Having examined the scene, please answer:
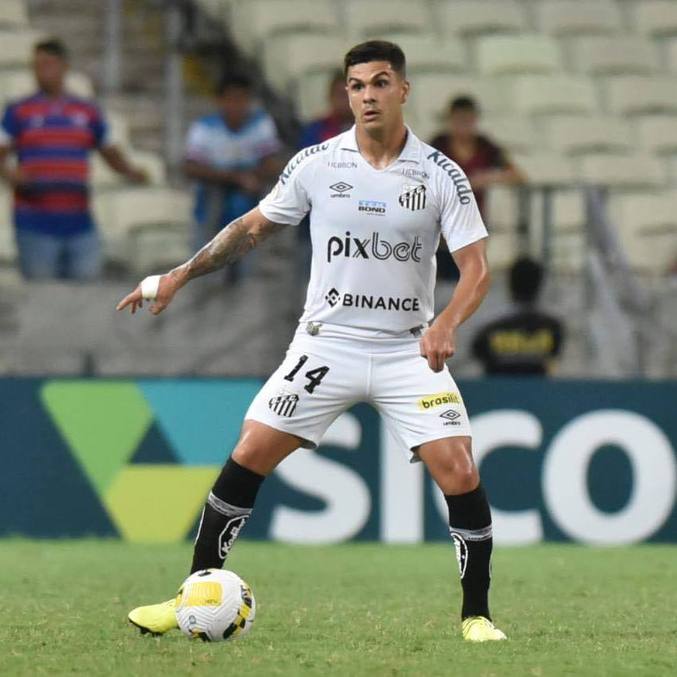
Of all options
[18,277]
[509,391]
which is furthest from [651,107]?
[18,277]

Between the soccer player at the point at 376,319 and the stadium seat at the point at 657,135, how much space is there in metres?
9.47

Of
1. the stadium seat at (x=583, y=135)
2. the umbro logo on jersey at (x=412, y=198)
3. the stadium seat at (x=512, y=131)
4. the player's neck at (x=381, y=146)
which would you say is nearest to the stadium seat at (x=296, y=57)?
the stadium seat at (x=512, y=131)

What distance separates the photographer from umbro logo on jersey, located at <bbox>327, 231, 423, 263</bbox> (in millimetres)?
6527

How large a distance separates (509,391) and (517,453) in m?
0.39

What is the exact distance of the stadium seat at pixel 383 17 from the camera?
15.7m

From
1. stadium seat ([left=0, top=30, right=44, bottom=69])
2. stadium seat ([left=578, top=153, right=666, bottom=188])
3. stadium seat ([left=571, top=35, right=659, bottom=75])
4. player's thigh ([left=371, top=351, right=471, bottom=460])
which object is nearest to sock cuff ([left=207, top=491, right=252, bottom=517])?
player's thigh ([left=371, top=351, right=471, bottom=460])

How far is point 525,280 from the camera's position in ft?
39.3

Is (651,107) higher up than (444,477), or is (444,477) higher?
(651,107)

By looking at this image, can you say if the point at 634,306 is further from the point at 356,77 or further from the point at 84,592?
the point at 356,77

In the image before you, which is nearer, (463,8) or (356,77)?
(356,77)

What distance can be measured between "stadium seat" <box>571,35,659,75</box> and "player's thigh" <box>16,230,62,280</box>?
6168 millimetres

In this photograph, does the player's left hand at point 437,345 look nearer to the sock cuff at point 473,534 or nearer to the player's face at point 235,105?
the sock cuff at point 473,534

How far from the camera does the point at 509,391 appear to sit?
1133 cm

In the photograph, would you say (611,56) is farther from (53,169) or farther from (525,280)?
(53,169)
